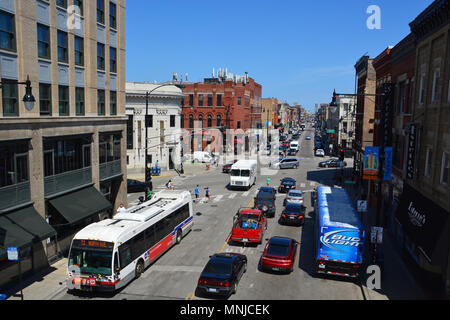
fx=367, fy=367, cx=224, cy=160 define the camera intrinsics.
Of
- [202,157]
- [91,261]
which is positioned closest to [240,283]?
[91,261]

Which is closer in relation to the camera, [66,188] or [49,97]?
[49,97]

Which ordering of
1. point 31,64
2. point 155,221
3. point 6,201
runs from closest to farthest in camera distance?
1. point 6,201
2. point 31,64
3. point 155,221

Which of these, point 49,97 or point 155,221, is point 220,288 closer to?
point 155,221

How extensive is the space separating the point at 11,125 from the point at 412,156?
839 inches

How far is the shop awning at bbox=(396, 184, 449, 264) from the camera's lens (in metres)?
15.7

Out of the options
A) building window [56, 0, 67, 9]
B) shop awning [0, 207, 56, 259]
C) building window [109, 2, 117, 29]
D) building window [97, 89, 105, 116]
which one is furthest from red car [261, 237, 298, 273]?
building window [109, 2, 117, 29]

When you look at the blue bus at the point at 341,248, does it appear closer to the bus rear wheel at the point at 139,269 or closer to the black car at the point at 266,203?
the bus rear wheel at the point at 139,269

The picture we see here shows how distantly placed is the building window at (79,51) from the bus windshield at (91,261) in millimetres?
12457

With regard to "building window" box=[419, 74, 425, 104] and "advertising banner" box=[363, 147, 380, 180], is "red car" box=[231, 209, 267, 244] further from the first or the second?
"building window" box=[419, 74, 425, 104]

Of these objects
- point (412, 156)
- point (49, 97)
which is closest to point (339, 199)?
point (412, 156)

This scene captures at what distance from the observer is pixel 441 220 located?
1612cm

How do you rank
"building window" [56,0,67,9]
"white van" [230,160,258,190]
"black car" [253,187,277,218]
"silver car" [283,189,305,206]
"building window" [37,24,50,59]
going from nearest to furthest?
"building window" [37,24,50,59]
"building window" [56,0,67,9]
"black car" [253,187,277,218]
"silver car" [283,189,305,206]
"white van" [230,160,258,190]

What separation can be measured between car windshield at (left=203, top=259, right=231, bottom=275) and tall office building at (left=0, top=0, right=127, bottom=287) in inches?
328

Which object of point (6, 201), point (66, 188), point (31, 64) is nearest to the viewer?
point (6, 201)
